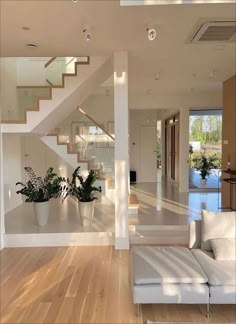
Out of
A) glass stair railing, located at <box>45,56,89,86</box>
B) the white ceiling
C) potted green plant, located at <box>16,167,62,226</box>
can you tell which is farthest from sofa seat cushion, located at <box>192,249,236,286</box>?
glass stair railing, located at <box>45,56,89,86</box>

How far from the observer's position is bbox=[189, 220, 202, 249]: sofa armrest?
10.5 feet

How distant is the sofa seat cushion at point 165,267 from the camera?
2.54m

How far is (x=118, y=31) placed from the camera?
3471 millimetres

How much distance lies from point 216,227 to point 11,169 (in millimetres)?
4655

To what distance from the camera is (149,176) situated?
11.0m

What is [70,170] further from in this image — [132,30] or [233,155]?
[132,30]

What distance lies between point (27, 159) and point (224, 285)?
6131 millimetres

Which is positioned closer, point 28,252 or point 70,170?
point 28,252

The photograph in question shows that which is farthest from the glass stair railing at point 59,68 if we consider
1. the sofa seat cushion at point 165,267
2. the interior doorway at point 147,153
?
the interior doorway at point 147,153

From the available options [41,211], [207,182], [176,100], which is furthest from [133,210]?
[207,182]

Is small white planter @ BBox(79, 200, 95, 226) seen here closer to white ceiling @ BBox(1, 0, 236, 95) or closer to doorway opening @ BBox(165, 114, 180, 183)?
white ceiling @ BBox(1, 0, 236, 95)

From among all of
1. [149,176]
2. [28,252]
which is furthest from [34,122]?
[149,176]

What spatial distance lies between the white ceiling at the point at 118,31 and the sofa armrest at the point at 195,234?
7.31 feet

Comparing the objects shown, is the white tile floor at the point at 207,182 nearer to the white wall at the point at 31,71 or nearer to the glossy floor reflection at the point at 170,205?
the glossy floor reflection at the point at 170,205
